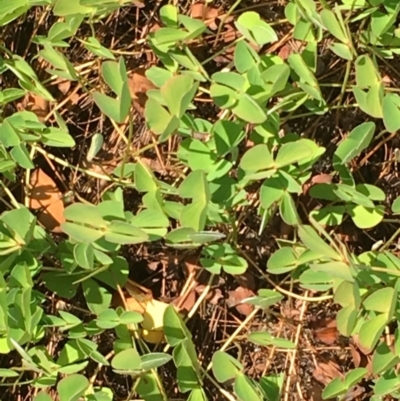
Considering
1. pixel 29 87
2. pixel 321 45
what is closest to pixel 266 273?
pixel 321 45

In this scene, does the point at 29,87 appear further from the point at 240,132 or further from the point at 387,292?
the point at 387,292

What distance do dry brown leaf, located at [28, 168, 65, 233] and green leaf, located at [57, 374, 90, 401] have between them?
0.27 metres

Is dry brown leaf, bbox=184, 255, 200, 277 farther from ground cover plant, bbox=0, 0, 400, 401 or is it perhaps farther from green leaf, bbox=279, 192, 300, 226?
green leaf, bbox=279, 192, 300, 226

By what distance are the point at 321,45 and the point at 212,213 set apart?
39 centimetres

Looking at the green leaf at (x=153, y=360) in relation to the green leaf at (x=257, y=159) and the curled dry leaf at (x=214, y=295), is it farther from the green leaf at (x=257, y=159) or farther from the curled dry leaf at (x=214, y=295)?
the green leaf at (x=257, y=159)

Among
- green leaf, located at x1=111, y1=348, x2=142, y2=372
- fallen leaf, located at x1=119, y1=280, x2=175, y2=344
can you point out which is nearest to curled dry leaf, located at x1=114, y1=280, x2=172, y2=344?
fallen leaf, located at x1=119, y1=280, x2=175, y2=344

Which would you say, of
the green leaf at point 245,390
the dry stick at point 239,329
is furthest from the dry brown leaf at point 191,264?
the green leaf at point 245,390

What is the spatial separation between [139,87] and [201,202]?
0.32 meters

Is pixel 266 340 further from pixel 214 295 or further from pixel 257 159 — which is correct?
pixel 257 159

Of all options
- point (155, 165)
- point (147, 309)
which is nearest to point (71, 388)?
point (147, 309)

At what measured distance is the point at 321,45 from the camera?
4.58 feet

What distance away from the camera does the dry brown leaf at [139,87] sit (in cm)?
138

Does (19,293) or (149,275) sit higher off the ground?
(19,293)

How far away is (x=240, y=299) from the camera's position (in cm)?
A: 140
